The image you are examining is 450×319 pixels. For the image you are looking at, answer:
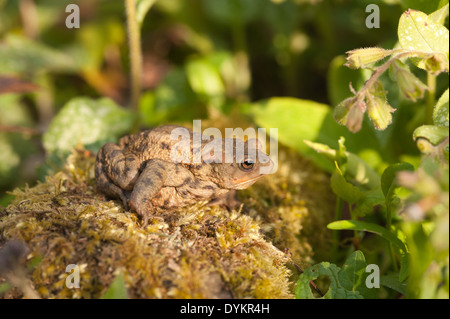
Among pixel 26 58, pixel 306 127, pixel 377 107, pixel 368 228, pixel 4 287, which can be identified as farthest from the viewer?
pixel 26 58

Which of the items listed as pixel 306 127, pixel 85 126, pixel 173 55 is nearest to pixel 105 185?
pixel 85 126

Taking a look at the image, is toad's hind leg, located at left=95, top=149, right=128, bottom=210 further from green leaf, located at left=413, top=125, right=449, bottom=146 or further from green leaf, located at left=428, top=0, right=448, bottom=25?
green leaf, located at left=428, top=0, right=448, bottom=25

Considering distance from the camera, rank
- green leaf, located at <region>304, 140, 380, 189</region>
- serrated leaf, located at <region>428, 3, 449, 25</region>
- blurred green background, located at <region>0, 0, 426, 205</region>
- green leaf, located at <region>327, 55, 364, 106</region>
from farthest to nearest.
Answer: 1. blurred green background, located at <region>0, 0, 426, 205</region>
2. green leaf, located at <region>327, 55, 364, 106</region>
3. green leaf, located at <region>304, 140, 380, 189</region>
4. serrated leaf, located at <region>428, 3, 449, 25</region>

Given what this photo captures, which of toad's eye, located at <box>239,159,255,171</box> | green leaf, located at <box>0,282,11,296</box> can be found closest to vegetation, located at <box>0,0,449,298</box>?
green leaf, located at <box>0,282,11,296</box>

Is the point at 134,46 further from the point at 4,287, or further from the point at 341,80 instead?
the point at 4,287
